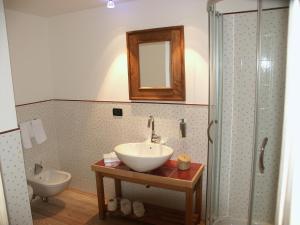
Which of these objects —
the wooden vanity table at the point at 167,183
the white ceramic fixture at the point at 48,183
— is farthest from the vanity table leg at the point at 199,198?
the white ceramic fixture at the point at 48,183

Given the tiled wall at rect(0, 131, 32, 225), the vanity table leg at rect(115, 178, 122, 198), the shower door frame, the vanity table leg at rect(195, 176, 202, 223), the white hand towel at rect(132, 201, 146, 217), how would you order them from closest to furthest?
the tiled wall at rect(0, 131, 32, 225) < the shower door frame < the vanity table leg at rect(195, 176, 202, 223) < the white hand towel at rect(132, 201, 146, 217) < the vanity table leg at rect(115, 178, 122, 198)

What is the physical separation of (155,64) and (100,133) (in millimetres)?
1130

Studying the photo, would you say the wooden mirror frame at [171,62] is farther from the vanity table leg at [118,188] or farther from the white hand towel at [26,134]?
the white hand towel at [26,134]

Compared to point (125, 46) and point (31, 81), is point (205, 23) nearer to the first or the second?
point (125, 46)

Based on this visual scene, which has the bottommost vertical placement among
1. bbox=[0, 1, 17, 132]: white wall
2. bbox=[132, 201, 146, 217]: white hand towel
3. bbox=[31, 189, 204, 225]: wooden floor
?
bbox=[31, 189, 204, 225]: wooden floor

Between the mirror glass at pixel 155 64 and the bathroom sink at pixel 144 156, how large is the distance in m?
0.64

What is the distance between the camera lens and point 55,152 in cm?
335

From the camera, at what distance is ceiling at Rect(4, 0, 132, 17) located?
8.04 ft

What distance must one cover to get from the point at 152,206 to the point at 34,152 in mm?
1622

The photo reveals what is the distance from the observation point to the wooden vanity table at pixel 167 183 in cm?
213

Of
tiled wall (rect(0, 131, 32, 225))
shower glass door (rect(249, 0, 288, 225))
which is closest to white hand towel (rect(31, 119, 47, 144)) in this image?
tiled wall (rect(0, 131, 32, 225))

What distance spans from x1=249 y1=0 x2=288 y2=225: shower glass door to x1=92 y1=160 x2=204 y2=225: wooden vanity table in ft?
1.80

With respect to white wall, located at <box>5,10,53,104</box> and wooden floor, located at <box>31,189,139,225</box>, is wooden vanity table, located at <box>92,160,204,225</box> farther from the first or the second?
white wall, located at <box>5,10,53,104</box>

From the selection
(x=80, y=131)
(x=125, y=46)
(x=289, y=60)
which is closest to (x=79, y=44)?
(x=125, y=46)
